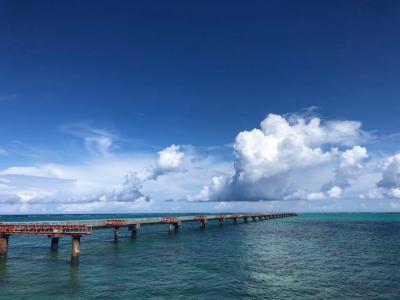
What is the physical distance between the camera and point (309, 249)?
56875mm

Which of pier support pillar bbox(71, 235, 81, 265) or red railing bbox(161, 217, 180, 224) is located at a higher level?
red railing bbox(161, 217, 180, 224)

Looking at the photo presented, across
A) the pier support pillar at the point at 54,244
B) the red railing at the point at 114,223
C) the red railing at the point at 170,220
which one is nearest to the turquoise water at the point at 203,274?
the pier support pillar at the point at 54,244

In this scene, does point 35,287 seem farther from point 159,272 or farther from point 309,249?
point 309,249

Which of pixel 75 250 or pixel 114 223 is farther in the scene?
pixel 114 223

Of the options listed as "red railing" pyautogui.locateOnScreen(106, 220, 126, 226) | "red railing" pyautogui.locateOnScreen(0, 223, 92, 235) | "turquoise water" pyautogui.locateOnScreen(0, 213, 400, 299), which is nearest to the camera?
"turquoise water" pyautogui.locateOnScreen(0, 213, 400, 299)

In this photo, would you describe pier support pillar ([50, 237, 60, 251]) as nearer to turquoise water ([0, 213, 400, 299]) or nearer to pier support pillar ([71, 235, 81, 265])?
turquoise water ([0, 213, 400, 299])

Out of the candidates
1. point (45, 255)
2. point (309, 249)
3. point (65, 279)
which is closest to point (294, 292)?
point (65, 279)

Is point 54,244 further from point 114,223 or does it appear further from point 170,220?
point 170,220

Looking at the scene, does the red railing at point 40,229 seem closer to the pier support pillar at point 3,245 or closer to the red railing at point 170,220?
the pier support pillar at point 3,245

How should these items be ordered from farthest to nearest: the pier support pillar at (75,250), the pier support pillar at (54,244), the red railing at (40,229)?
1. the pier support pillar at (54,244)
2. the red railing at (40,229)
3. the pier support pillar at (75,250)

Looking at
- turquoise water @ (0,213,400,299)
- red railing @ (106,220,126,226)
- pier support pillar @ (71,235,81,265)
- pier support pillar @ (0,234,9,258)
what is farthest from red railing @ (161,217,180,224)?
pier support pillar @ (71,235,81,265)

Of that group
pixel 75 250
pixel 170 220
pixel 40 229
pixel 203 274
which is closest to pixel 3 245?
pixel 40 229

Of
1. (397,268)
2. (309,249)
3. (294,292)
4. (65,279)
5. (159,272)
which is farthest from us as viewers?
(309,249)

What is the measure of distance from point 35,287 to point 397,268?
38.6 m
